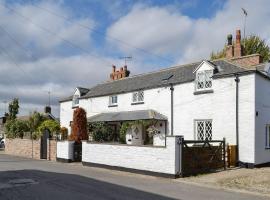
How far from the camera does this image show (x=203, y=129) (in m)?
23.1

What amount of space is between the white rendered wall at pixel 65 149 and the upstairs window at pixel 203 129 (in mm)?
→ 8129

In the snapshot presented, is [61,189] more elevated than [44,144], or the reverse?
[44,144]

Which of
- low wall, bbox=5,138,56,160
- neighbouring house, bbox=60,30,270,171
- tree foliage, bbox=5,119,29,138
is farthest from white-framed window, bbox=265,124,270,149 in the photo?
tree foliage, bbox=5,119,29,138

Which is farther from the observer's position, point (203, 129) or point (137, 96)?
point (137, 96)

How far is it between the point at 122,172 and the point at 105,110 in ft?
40.6

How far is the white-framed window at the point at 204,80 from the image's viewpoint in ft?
74.8

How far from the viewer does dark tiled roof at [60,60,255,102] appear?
23022 mm

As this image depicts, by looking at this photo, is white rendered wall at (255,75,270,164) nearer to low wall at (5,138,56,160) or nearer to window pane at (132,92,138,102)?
window pane at (132,92,138,102)

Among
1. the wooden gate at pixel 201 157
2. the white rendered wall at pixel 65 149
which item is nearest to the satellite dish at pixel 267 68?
the wooden gate at pixel 201 157

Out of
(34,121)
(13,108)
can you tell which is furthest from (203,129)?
(13,108)

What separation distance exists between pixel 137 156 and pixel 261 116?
7184 mm

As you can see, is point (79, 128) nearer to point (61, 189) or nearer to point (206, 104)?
point (206, 104)

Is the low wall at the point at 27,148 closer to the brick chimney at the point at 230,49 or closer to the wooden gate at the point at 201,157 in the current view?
the wooden gate at the point at 201,157

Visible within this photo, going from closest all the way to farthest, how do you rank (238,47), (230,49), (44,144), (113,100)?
(238,47), (230,49), (44,144), (113,100)
